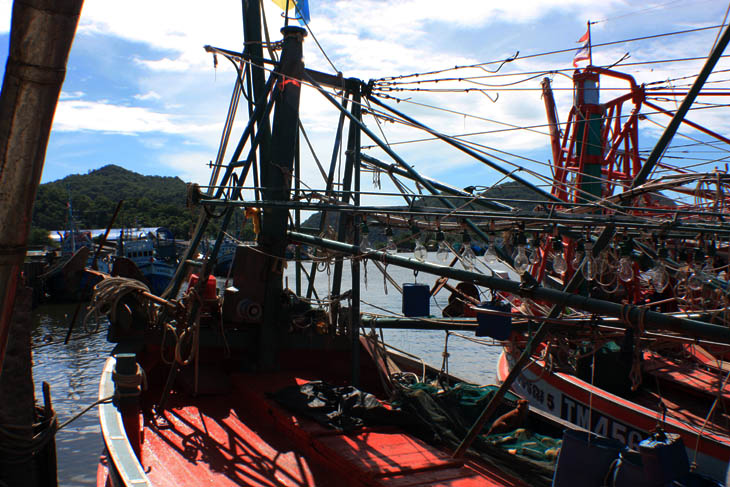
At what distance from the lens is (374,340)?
9.27 metres

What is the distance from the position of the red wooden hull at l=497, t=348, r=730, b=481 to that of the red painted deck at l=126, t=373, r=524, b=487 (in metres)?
2.00

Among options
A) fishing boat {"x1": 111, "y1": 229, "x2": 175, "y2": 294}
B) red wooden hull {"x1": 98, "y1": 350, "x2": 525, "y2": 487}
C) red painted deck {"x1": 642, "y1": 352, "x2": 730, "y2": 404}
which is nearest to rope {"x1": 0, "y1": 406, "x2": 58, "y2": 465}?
red wooden hull {"x1": 98, "y1": 350, "x2": 525, "y2": 487}

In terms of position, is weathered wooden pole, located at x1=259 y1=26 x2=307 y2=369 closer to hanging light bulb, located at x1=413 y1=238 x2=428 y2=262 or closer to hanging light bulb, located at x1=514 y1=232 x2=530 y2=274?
hanging light bulb, located at x1=413 y1=238 x2=428 y2=262

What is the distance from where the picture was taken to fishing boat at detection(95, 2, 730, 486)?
5809mm

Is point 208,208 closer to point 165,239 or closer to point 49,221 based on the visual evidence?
point 165,239

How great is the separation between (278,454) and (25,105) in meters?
5.62

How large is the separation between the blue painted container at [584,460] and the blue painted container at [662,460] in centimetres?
38

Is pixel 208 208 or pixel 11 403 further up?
pixel 208 208

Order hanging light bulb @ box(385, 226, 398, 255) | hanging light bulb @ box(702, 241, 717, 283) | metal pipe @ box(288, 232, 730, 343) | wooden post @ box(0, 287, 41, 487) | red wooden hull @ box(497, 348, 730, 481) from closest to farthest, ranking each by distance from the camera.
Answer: metal pipe @ box(288, 232, 730, 343)
wooden post @ box(0, 287, 41, 487)
hanging light bulb @ box(702, 241, 717, 283)
hanging light bulb @ box(385, 226, 398, 255)
red wooden hull @ box(497, 348, 730, 481)

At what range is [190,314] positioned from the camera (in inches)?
348

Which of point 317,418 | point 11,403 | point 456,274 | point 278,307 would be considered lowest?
point 317,418

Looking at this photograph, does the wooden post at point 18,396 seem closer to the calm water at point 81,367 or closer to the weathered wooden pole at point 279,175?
Result: the weathered wooden pole at point 279,175

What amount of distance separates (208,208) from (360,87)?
3.55 meters

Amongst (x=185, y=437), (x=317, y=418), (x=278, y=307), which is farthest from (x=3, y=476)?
(x=278, y=307)
